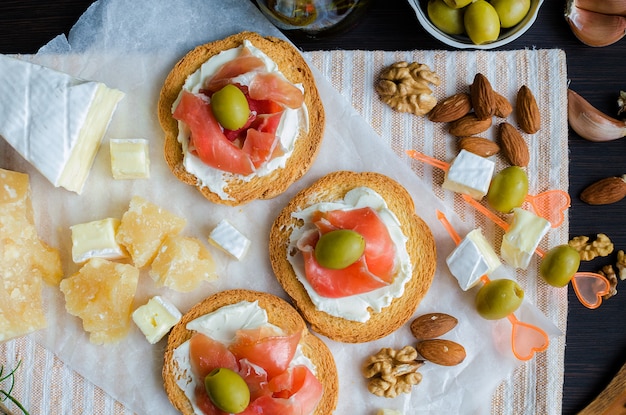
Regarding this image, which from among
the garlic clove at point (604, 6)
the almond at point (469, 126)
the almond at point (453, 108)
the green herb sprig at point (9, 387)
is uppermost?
the garlic clove at point (604, 6)

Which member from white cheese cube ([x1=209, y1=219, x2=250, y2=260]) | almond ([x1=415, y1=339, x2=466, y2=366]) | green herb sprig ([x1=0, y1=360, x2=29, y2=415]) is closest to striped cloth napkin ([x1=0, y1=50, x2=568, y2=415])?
green herb sprig ([x1=0, y1=360, x2=29, y2=415])

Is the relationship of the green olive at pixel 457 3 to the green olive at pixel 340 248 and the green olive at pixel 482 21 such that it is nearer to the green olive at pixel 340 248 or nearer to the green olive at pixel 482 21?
the green olive at pixel 482 21

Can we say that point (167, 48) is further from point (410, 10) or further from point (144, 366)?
point (144, 366)

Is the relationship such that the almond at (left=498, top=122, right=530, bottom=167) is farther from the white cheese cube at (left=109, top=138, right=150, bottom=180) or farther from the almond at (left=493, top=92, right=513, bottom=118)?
the white cheese cube at (left=109, top=138, right=150, bottom=180)

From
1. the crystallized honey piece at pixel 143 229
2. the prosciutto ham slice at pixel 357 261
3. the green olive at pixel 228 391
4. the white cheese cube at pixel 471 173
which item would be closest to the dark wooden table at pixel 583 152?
the white cheese cube at pixel 471 173

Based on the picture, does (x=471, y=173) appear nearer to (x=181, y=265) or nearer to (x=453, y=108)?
(x=453, y=108)

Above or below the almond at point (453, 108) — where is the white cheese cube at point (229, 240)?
below
